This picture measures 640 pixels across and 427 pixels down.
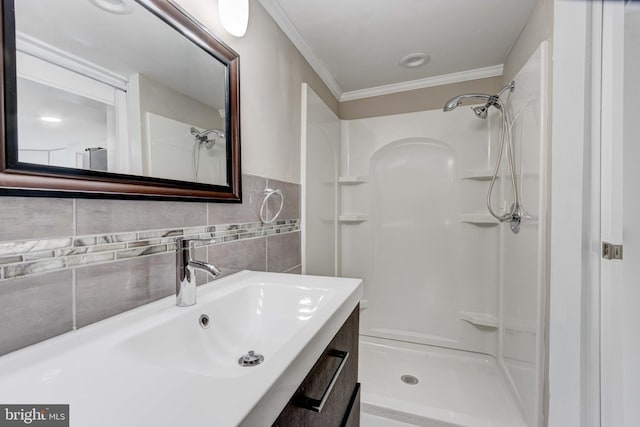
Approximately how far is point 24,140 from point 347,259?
6.93ft

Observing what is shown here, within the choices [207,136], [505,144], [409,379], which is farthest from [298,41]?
[409,379]

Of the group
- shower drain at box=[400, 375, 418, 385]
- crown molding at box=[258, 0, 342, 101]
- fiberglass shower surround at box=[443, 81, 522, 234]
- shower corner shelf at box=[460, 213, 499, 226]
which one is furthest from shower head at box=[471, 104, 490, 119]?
shower drain at box=[400, 375, 418, 385]

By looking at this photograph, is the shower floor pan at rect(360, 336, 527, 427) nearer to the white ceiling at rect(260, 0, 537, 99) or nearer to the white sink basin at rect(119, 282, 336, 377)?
the white sink basin at rect(119, 282, 336, 377)

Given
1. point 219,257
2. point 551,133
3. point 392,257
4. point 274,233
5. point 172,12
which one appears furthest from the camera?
point 392,257

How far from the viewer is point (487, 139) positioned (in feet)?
6.55

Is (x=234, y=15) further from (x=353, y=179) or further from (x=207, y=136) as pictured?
(x=353, y=179)

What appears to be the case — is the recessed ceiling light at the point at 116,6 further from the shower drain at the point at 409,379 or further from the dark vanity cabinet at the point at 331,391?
the shower drain at the point at 409,379

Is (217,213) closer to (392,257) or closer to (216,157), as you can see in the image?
(216,157)

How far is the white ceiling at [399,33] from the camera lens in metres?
1.36

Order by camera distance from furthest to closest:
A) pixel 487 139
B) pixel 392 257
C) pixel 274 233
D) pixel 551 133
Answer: pixel 392 257 → pixel 487 139 → pixel 274 233 → pixel 551 133

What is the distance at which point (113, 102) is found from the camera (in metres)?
0.67

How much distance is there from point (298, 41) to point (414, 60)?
2.68 ft

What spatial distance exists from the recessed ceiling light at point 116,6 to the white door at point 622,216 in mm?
1512

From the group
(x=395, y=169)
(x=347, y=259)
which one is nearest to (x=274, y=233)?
(x=347, y=259)
